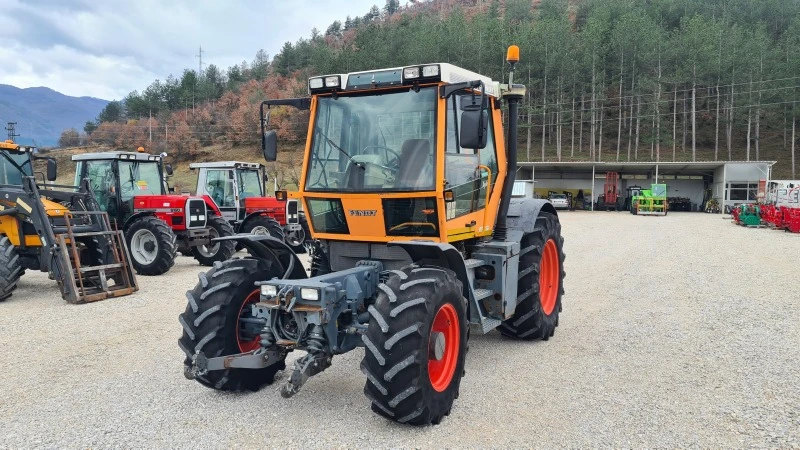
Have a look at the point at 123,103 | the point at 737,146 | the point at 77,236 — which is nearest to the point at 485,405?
the point at 77,236

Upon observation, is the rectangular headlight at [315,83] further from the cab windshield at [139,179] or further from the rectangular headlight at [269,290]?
the cab windshield at [139,179]

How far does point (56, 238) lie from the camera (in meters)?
8.62

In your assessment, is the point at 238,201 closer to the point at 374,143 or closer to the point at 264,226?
the point at 264,226

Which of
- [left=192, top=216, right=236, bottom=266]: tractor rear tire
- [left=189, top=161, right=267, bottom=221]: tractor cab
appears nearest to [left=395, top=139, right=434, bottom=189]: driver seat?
[left=192, top=216, right=236, bottom=266]: tractor rear tire

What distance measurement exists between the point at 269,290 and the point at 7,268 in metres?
6.71

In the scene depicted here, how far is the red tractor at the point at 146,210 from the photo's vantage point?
1123 centimetres

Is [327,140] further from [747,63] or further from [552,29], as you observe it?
[747,63]

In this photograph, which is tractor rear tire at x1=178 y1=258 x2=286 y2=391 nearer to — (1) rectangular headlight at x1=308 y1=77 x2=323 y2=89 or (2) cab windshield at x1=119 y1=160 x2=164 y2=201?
(1) rectangular headlight at x1=308 y1=77 x2=323 y2=89

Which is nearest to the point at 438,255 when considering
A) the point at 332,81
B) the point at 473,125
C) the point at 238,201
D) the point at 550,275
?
the point at 473,125

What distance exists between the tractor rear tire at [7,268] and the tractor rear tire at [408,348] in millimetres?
7464

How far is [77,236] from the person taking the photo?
9.07m

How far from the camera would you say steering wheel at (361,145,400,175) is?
468 centimetres

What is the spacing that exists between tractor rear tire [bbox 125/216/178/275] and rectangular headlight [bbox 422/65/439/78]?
316 inches

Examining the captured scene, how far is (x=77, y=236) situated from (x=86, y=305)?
1.41 meters
